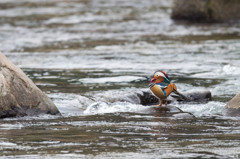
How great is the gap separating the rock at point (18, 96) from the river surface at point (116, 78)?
0.56ft

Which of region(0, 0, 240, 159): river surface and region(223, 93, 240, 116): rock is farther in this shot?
region(223, 93, 240, 116): rock

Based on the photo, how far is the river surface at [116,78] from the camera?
6.35 metres

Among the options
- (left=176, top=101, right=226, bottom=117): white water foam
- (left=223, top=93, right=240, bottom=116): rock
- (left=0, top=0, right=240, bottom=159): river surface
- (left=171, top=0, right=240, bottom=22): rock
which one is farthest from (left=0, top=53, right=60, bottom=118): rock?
(left=171, top=0, right=240, bottom=22): rock

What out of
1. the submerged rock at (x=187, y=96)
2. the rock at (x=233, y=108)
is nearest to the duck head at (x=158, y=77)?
the rock at (x=233, y=108)

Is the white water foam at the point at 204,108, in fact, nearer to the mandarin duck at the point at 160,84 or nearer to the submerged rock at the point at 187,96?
the submerged rock at the point at 187,96

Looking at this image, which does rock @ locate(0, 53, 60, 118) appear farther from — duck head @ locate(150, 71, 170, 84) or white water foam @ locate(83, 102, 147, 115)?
duck head @ locate(150, 71, 170, 84)

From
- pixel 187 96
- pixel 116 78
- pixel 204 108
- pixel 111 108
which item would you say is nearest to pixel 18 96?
pixel 111 108

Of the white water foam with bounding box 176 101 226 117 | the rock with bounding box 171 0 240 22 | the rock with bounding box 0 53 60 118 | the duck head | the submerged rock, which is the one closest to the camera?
the rock with bounding box 0 53 60 118

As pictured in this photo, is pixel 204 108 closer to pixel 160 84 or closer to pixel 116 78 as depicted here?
pixel 160 84

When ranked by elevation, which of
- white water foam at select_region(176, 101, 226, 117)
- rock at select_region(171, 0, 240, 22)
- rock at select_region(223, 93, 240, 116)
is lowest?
white water foam at select_region(176, 101, 226, 117)

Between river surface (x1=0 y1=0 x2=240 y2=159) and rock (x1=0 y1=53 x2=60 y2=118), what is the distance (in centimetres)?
17

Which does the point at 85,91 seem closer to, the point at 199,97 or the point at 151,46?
the point at 199,97

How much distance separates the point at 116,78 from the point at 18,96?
3982 mm

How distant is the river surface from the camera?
6352 mm
